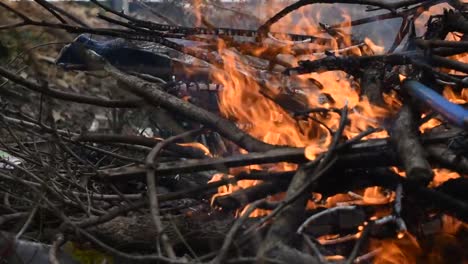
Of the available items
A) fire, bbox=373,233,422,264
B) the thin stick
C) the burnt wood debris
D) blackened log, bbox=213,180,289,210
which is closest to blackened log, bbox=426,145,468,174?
the burnt wood debris

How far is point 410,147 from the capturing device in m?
2.16

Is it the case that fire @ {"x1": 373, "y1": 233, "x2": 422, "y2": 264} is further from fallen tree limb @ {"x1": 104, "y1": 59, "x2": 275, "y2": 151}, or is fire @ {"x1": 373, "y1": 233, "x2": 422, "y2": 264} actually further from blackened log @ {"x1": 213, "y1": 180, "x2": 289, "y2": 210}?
fallen tree limb @ {"x1": 104, "y1": 59, "x2": 275, "y2": 151}

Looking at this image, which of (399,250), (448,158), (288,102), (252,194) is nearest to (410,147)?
(448,158)

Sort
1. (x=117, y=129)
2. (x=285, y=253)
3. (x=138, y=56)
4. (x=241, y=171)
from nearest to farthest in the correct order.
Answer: (x=285, y=253)
(x=241, y=171)
(x=117, y=129)
(x=138, y=56)

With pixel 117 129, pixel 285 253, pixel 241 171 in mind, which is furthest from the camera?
pixel 117 129

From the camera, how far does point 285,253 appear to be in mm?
2039

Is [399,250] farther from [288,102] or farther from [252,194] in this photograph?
[288,102]

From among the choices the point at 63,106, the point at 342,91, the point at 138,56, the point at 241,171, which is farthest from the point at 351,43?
the point at 63,106

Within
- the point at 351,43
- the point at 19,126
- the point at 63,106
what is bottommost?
the point at 63,106

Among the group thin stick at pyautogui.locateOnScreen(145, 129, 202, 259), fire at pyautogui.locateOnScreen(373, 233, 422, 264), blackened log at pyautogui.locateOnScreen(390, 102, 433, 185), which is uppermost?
blackened log at pyautogui.locateOnScreen(390, 102, 433, 185)

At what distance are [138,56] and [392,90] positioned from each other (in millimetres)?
2560

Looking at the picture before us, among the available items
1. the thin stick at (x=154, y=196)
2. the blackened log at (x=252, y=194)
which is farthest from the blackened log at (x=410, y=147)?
the thin stick at (x=154, y=196)

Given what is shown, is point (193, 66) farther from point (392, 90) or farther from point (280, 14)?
point (392, 90)

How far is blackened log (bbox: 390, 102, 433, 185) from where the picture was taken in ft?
6.61
